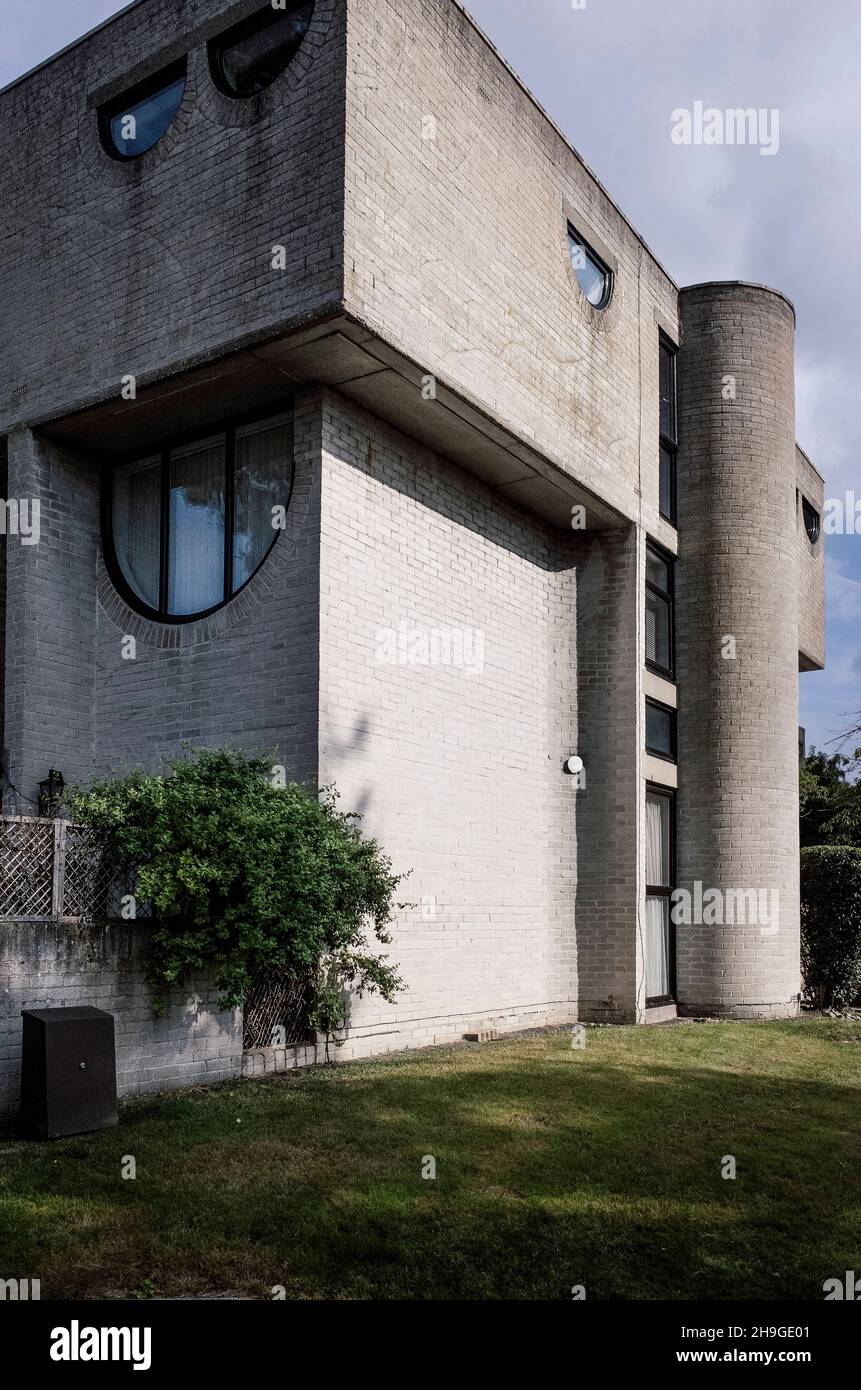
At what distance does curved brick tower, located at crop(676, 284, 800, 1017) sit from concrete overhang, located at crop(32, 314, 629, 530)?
10.5ft

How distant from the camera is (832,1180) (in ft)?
20.9

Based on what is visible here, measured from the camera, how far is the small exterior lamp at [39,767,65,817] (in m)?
10.6

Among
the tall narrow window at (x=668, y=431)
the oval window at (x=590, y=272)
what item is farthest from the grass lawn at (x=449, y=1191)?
the oval window at (x=590, y=272)

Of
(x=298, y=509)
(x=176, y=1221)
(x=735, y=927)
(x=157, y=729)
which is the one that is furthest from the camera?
(x=735, y=927)

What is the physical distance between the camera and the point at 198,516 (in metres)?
11.4

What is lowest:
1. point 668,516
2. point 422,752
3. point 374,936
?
point 374,936

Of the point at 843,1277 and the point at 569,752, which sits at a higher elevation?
the point at 569,752

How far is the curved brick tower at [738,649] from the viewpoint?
47.5ft

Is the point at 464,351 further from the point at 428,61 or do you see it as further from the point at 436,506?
the point at 428,61

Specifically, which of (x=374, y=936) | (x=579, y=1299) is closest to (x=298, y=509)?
(x=374, y=936)

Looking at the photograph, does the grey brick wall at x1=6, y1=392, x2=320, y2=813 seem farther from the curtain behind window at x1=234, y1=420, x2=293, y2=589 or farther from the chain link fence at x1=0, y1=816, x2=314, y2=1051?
the chain link fence at x1=0, y1=816, x2=314, y2=1051

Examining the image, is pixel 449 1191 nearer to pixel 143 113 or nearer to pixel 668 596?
pixel 143 113

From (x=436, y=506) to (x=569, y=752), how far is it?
3.55 m

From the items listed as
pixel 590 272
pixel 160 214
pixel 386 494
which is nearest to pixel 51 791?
pixel 386 494
